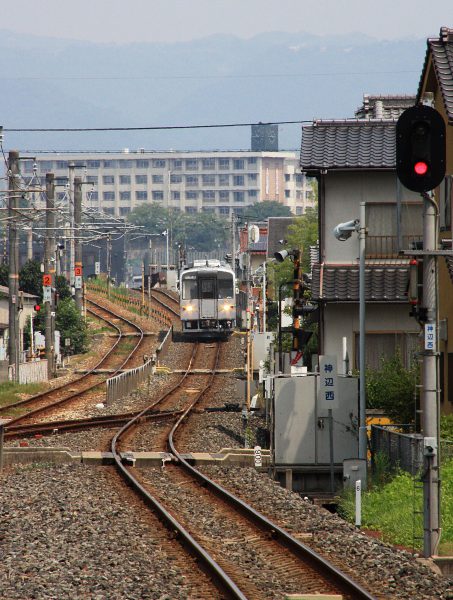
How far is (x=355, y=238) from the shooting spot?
1037 inches

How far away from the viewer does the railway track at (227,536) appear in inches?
410

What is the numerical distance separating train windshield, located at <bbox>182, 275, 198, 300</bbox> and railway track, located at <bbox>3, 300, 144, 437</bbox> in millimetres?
3614

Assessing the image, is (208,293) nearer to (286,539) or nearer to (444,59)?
(444,59)

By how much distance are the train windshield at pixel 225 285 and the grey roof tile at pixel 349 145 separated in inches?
1115

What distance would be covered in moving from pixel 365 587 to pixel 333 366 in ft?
28.3

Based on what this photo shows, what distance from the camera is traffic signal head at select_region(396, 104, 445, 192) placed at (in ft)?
37.6

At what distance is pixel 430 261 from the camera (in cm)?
1234

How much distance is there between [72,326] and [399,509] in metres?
42.5

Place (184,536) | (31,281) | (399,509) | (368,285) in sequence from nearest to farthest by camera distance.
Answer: (184,536) → (399,509) → (368,285) → (31,281)

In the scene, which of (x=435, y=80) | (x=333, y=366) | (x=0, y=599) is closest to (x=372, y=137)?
(x=435, y=80)

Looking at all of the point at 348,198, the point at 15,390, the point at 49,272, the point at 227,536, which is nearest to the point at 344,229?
the point at 227,536

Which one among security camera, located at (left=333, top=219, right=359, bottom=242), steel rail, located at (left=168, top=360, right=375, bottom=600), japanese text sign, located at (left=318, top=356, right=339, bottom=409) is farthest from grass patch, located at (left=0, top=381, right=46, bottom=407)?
security camera, located at (left=333, top=219, right=359, bottom=242)

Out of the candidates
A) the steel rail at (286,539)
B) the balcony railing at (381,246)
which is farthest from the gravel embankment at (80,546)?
the balcony railing at (381,246)

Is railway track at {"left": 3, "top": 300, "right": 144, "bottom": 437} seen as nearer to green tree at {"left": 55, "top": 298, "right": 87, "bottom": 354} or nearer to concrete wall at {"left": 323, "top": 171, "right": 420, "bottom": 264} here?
green tree at {"left": 55, "top": 298, "right": 87, "bottom": 354}
